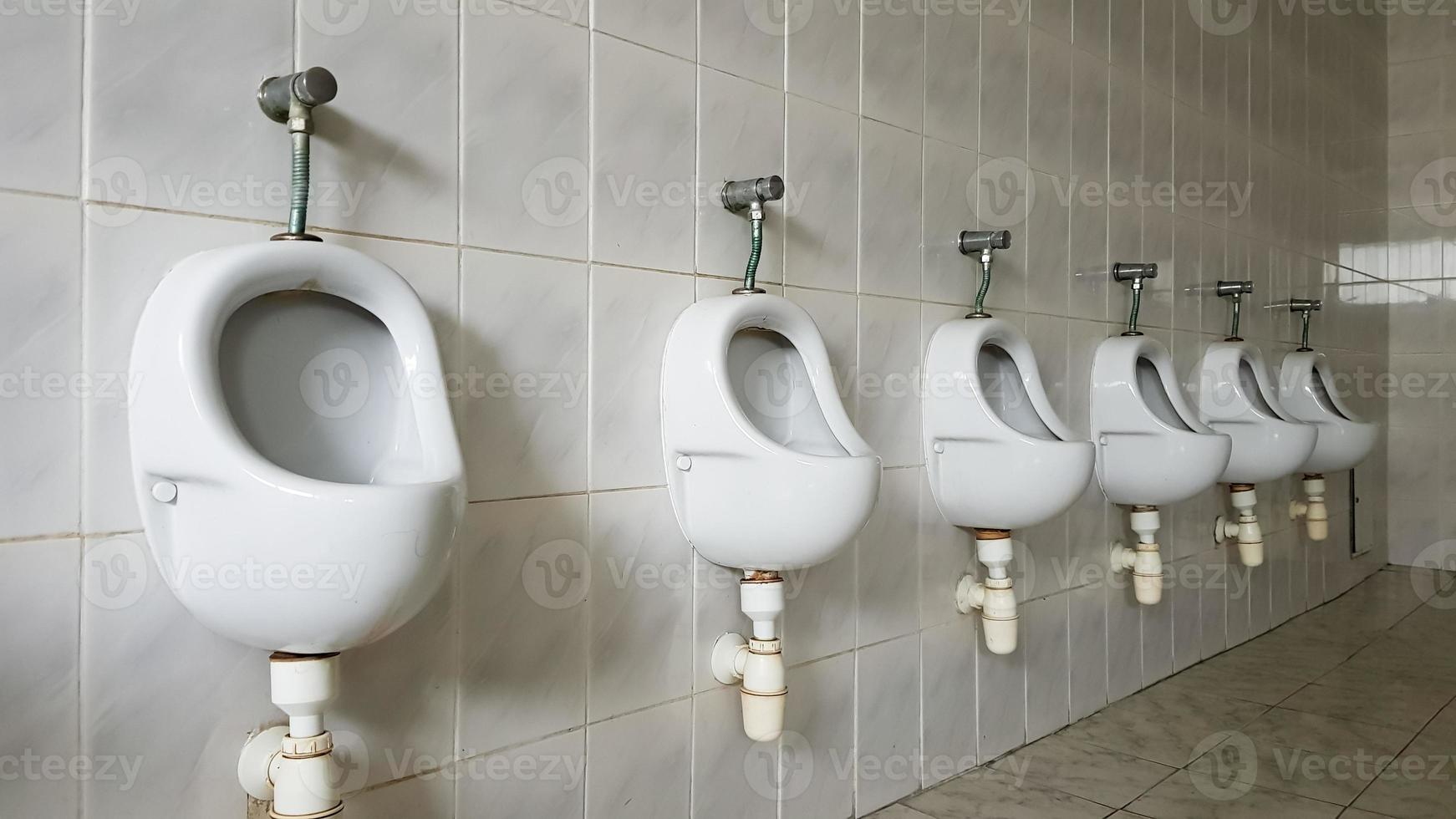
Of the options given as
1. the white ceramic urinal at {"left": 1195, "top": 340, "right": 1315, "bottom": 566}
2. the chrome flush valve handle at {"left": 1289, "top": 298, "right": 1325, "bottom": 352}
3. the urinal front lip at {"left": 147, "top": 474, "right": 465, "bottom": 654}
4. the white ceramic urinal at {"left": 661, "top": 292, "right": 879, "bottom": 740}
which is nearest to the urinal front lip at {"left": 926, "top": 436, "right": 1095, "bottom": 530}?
the white ceramic urinal at {"left": 661, "top": 292, "right": 879, "bottom": 740}

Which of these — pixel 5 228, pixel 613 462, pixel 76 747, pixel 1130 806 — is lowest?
pixel 1130 806

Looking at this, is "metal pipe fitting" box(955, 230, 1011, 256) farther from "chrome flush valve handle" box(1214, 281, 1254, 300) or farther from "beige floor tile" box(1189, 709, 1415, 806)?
"chrome flush valve handle" box(1214, 281, 1254, 300)

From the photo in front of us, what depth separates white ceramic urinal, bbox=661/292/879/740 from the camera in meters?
1.33

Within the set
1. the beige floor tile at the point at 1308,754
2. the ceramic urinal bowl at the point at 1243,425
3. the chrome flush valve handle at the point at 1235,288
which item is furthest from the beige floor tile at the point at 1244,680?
the chrome flush valve handle at the point at 1235,288

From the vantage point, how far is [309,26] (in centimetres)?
109

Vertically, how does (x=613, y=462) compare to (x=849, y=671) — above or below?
above

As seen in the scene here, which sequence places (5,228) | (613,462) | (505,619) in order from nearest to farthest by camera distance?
(5,228) → (505,619) → (613,462)

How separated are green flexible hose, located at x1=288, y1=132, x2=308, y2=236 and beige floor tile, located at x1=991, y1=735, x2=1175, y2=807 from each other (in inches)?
66.1

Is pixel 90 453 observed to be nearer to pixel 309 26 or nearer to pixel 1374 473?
pixel 309 26

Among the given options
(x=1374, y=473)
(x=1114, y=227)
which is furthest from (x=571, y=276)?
(x=1374, y=473)

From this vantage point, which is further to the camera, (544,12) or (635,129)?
(635,129)

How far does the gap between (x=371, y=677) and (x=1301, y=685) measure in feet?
8.16

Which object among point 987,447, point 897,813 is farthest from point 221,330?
point 897,813

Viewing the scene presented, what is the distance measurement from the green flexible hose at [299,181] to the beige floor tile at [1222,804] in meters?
1.70
